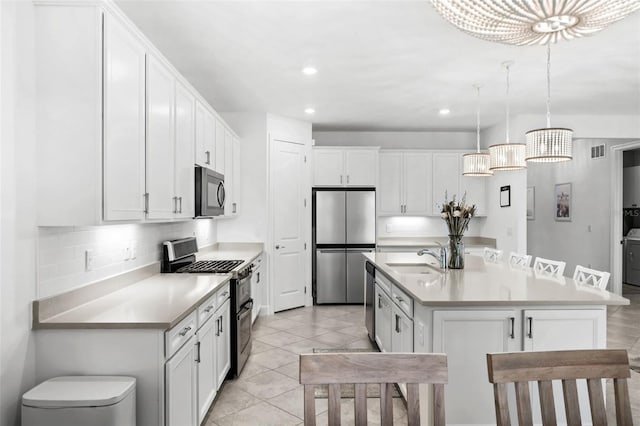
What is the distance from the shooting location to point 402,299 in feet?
8.95

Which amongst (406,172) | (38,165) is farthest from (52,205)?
(406,172)

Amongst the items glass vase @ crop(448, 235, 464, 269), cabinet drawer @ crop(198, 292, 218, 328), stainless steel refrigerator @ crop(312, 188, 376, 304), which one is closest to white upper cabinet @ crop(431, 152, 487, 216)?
stainless steel refrigerator @ crop(312, 188, 376, 304)

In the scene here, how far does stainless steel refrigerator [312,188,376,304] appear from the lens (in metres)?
5.84

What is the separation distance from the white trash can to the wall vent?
7.78 meters

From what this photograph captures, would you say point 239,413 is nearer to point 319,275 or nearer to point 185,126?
point 185,126

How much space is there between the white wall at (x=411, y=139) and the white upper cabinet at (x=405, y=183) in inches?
13.7

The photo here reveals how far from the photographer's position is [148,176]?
7.59 ft

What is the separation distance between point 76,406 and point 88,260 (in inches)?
37.1

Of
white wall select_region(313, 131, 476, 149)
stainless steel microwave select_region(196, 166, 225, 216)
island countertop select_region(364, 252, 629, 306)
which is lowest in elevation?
island countertop select_region(364, 252, 629, 306)

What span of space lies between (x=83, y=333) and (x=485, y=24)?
2136mm

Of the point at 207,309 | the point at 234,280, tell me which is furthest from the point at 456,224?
the point at 207,309

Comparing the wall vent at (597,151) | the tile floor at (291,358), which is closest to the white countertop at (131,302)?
the tile floor at (291,358)

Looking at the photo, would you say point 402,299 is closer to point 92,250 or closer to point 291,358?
point 291,358

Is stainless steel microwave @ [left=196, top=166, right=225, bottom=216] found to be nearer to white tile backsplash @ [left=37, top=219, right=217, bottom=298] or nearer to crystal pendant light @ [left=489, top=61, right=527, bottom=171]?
white tile backsplash @ [left=37, top=219, right=217, bottom=298]
